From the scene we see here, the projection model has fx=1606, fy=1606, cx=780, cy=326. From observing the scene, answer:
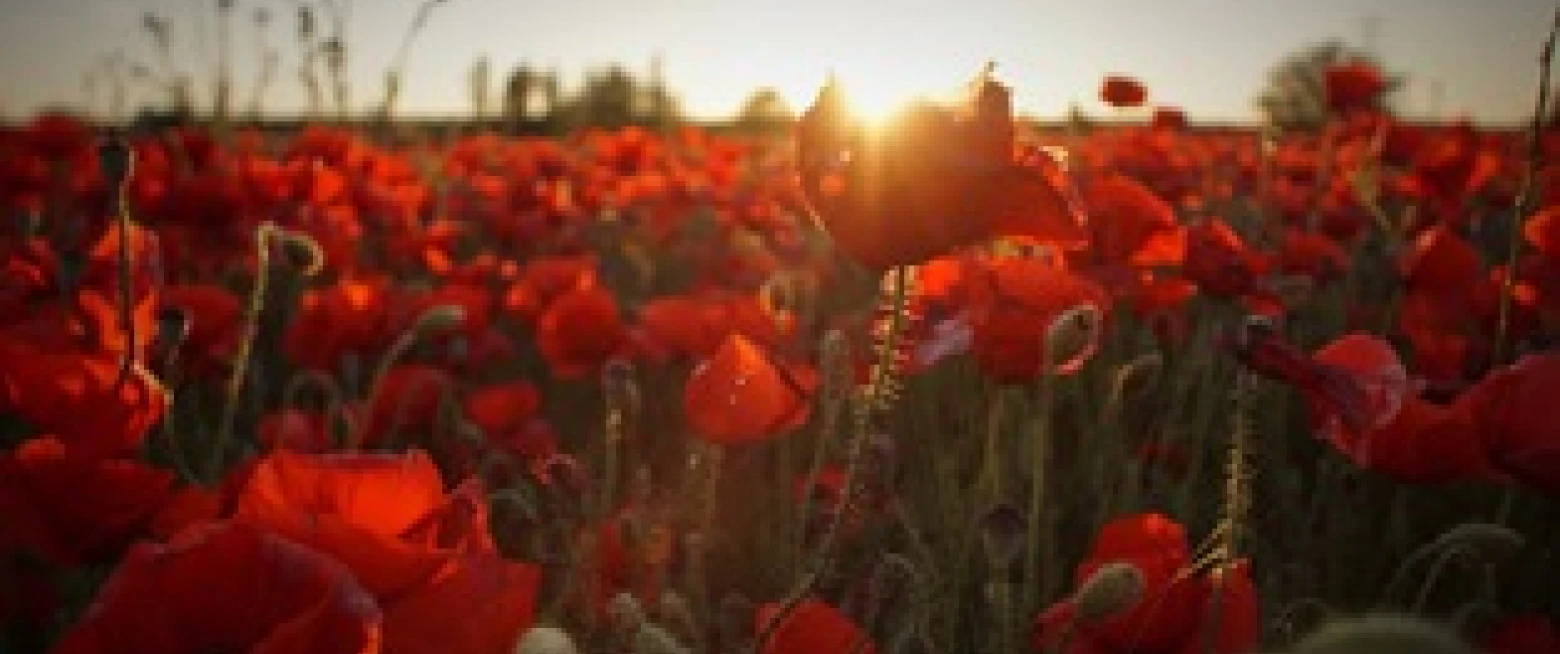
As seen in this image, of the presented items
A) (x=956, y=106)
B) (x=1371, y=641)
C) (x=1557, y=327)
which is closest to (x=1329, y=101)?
(x=1557, y=327)

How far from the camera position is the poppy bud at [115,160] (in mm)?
1812

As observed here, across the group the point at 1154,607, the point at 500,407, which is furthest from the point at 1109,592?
the point at 500,407

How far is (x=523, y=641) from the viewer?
2.49 ft

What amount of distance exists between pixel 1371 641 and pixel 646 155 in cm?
746

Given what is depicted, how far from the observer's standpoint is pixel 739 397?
5.57ft

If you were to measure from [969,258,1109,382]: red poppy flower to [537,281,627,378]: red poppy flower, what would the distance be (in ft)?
4.10

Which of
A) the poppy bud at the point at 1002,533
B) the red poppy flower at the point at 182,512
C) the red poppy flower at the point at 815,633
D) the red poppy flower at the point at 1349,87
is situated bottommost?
the red poppy flower at the point at 815,633

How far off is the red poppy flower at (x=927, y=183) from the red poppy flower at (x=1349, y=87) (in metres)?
3.76

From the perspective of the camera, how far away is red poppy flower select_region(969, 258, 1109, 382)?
67.2 inches

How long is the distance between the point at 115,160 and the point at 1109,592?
1.29 meters

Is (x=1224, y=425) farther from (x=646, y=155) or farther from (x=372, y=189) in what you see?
(x=646, y=155)

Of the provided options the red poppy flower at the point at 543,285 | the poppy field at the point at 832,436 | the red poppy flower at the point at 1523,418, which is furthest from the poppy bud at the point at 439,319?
the red poppy flower at the point at 543,285

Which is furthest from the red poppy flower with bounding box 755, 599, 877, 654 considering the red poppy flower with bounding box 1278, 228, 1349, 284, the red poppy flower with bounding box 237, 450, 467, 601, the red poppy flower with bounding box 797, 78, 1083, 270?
the red poppy flower with bounding box 1278, 228, 1349, 284

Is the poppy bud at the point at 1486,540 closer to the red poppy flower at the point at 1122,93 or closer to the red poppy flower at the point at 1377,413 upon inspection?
the red poppy flower at the point at 1377,413
